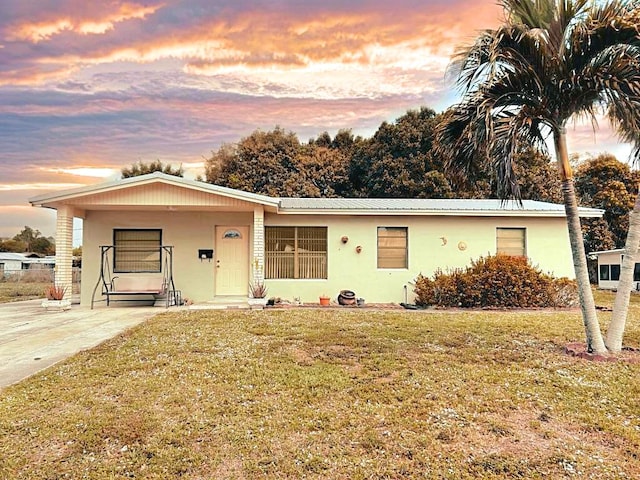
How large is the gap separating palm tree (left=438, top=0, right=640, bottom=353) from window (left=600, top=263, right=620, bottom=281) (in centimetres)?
1655

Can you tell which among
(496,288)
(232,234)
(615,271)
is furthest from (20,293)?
(615,271)

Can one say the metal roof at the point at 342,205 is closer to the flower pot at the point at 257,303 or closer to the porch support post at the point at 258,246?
the porch support post at the point at 258,246

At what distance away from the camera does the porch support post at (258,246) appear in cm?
1130

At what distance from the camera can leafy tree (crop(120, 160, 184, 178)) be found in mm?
30922

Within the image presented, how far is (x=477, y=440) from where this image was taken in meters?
3.59

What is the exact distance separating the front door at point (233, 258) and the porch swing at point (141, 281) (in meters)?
1.32

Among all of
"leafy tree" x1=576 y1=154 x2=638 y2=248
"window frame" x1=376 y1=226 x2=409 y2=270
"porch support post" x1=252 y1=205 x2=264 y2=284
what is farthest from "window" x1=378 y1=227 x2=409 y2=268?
"leafy tree" x1=576 y1=154 x2=638 y2=248

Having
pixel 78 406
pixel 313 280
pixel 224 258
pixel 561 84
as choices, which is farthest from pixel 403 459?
pixel 224 258

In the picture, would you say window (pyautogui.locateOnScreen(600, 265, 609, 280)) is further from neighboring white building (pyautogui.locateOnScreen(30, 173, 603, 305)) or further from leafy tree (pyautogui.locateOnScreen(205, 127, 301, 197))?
leafy tree (pyautogui.locateOnScreen(205, 127, 301, 197))

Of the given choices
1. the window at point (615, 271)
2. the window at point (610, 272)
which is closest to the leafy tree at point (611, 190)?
the window at point (610, 272)

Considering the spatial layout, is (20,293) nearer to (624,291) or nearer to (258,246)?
(258,246)

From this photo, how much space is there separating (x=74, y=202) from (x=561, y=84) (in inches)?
418

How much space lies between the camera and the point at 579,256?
6.45m

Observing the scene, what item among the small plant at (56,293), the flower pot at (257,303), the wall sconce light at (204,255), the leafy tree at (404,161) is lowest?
the flower pot at (257,303)
